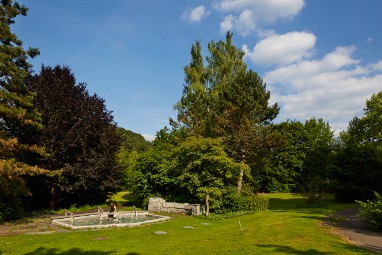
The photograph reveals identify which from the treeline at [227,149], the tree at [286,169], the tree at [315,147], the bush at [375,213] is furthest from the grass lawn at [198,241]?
the tree at [315,147]

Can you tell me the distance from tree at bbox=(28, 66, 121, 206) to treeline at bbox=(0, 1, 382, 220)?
9cm

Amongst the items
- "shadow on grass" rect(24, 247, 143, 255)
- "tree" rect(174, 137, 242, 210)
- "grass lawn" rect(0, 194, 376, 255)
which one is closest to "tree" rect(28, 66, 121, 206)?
"tree" rect(174, 137, 242, 210)

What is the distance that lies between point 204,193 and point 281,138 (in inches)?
394

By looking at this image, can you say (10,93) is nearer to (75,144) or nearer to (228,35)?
(75,144)

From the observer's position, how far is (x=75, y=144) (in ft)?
86.4

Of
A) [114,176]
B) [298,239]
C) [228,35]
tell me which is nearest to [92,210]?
[114,176]

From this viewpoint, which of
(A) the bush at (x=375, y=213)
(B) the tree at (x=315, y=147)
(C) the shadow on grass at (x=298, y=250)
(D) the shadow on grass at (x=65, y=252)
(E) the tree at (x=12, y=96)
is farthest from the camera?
(B) the tree at (x=315, y=147)

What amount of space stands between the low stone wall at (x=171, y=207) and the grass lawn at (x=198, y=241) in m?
5.58

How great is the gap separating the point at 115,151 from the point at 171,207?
8711 mm

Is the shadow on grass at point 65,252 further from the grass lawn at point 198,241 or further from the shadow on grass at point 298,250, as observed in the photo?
the shadow on grass at point 298,250

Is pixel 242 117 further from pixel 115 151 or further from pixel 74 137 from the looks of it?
pixel 74 137

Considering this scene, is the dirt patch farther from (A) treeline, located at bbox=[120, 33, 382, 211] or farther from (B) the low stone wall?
(B) the low stone wall

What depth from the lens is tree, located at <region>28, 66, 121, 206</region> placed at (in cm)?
2586

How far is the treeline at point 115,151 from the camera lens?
19859mm
